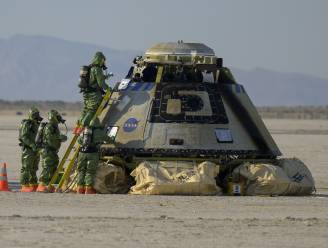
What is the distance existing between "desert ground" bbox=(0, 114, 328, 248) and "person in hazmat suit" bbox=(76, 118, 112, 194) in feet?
2.65

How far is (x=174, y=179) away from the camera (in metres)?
22.3

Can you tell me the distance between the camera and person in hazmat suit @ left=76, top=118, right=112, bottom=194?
73.9 feet

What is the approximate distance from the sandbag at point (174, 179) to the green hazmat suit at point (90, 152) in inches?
29.8

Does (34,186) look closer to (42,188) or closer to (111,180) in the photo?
(42,188)

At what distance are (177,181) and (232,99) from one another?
2.36 metres

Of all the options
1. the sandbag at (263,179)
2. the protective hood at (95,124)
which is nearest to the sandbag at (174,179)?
the sandbag at (263,179)

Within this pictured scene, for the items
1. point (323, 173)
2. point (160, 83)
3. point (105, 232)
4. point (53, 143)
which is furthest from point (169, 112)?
point (323, 173)

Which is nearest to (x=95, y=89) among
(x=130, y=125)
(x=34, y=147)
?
(x=130, y=125)

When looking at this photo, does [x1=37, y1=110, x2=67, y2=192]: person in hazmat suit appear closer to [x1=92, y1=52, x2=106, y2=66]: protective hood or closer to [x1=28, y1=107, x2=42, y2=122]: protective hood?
[x1=28, y1=107, x2=42, y2=122]: protective hood

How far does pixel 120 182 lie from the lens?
23.0 metres

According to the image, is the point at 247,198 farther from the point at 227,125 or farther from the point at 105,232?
the point at 105,232

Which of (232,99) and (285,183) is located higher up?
(232,99)

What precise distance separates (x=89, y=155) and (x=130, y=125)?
114cm

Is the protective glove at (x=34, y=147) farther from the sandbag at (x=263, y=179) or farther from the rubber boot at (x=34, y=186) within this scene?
the sandbag at (x=263, y=179)
